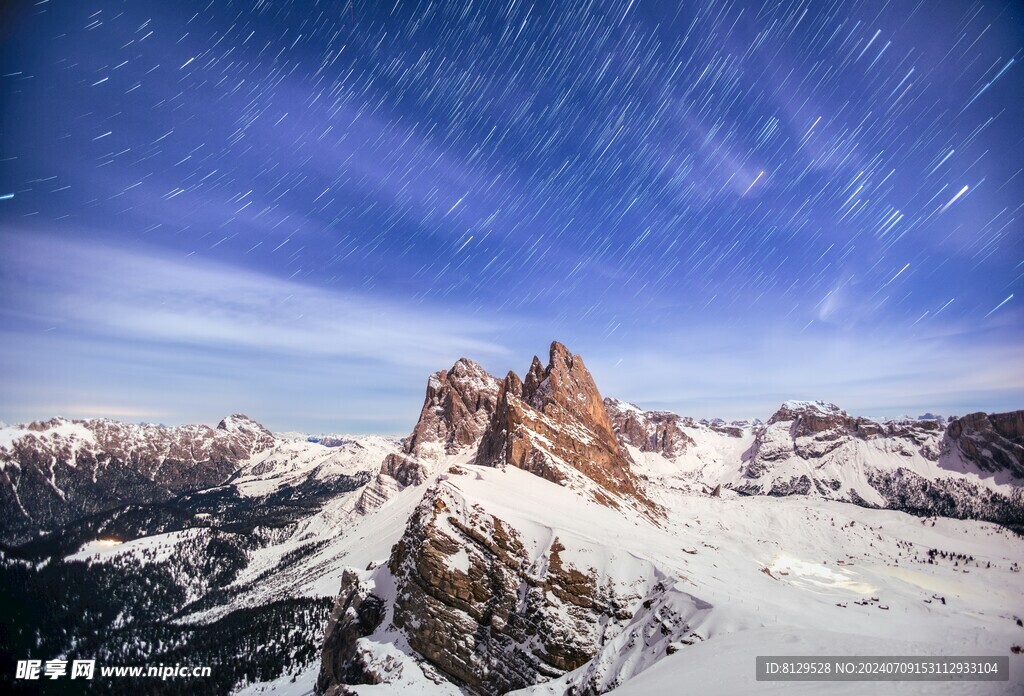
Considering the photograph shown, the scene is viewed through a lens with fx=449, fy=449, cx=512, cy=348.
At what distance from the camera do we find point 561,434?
114188 millimetres

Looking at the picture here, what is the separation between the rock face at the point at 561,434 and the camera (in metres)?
98.1

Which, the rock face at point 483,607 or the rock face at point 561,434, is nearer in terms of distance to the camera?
the rock face at point 483,607

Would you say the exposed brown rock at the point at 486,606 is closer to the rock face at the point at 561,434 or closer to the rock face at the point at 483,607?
the rock face at the point at 483,607

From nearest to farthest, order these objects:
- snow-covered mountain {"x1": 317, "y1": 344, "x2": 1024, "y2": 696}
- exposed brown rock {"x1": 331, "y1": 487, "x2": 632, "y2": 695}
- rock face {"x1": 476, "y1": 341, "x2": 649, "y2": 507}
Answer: snow-covered mountain {"x1": 317, "y1": 344, "x2": 1024, "y2": 696} → exposed brown rock {"x1": 331, "y1": 487, "x2": 632, "y2": 695} → rock face {"x1": 476, "y1": 341, "x2": 649, "y2": 507}

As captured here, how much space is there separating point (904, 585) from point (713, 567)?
61.2 meters

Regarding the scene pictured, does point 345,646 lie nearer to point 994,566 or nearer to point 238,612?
point 238,612

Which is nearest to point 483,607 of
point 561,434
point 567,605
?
point 567,605

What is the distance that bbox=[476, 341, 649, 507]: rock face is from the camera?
98.1 metres

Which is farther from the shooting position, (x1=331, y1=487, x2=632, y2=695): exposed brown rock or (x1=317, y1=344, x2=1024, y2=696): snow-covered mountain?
(x1=331, y1=487, x2=632, y2=695): exposed brown rock

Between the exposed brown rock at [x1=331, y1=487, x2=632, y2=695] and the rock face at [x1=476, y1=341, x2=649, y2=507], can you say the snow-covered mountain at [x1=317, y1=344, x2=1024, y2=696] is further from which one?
the rock face at [x1=476, y1=341, x2=649, y2=507]

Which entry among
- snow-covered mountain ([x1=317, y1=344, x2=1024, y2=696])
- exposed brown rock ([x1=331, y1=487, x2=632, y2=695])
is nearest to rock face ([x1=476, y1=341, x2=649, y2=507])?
snow-covered mountain ([x1=317, y1=344, x2=1024, y2=696])

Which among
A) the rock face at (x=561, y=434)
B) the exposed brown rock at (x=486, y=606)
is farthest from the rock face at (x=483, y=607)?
the rock face at (x=561, y=434)

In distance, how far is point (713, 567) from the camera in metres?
68.9

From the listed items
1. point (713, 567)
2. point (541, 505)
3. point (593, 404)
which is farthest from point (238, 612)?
point (713, 567)
